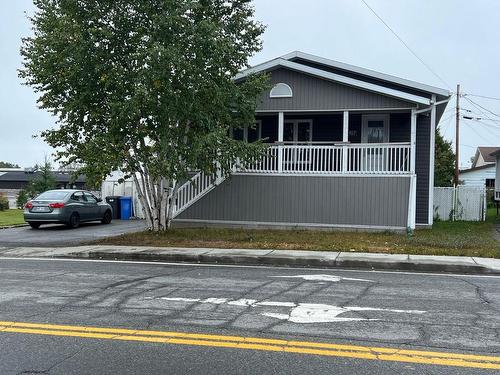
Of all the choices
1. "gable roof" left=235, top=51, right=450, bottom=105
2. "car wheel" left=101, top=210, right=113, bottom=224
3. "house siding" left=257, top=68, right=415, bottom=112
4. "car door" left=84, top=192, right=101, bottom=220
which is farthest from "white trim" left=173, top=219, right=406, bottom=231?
"car wheel" left=101, top=210, right=113, bottom=224

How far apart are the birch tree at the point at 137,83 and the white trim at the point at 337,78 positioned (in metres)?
2.60

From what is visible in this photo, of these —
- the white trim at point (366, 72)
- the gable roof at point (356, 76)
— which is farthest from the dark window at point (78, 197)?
the white trim at point (366, 72)

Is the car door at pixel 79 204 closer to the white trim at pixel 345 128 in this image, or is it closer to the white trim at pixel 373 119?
the white trim at pixel 345 128

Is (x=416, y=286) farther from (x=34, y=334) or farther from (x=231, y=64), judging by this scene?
(x=231, y=64)

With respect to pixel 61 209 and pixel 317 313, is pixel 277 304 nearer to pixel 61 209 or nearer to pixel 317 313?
pixel 317 313

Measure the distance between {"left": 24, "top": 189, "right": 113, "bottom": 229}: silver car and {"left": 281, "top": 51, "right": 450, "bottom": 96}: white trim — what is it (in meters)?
9.66

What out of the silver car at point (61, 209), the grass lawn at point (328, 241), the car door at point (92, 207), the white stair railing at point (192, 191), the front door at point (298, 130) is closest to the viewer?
the grass lawn at point (328, 241)

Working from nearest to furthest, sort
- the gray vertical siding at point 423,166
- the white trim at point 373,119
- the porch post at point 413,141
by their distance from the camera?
the porch post at point 413,141, the gray vertical siding at point 423,166, the white trim at point 373,119

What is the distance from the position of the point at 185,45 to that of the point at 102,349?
9.63m

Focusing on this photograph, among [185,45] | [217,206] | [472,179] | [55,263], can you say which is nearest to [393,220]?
[217,206]

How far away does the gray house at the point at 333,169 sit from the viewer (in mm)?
16250

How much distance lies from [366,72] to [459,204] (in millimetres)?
8584

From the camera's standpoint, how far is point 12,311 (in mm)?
6586

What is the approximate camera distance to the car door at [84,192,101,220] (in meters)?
20.2
